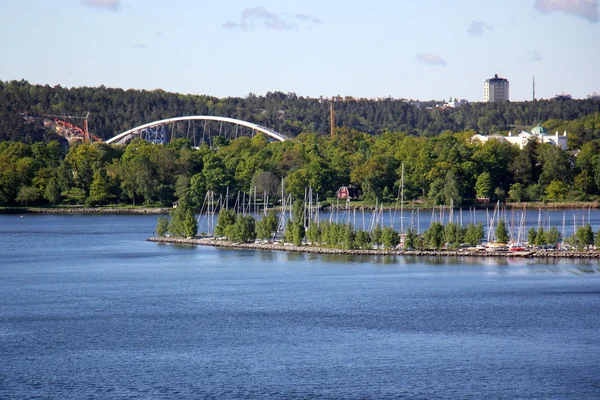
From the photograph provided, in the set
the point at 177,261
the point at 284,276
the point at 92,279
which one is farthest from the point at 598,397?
the point at 177,261

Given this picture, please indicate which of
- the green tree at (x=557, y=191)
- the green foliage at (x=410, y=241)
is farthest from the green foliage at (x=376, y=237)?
the green tree at (x=557, y=191)

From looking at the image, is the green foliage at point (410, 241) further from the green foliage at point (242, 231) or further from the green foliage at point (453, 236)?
the green foliage at point (242, 231)

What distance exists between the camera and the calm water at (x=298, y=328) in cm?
2519

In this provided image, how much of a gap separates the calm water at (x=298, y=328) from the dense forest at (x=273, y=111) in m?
74.0

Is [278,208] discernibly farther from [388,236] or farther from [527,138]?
[527,138]

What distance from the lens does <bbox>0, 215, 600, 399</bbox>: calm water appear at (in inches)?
992

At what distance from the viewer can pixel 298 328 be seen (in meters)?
31.2

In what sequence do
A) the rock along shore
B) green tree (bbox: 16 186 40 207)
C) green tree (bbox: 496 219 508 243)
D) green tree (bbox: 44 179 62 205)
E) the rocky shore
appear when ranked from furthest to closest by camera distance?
green tree (bbox: 44 179 62 205) → green tree (bbox: 16 186 40 207) → the rocky shore → green tree (bbox: 496 219 508 243) → the rock along shore

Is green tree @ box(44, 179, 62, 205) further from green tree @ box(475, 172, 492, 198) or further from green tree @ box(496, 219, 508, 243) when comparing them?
green tree @ box(496, 219, 508, 243)

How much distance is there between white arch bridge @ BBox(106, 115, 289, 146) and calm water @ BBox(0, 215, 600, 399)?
218 feet

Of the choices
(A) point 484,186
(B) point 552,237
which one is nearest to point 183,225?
(B) point 552,237

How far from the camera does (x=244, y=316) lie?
3325cm

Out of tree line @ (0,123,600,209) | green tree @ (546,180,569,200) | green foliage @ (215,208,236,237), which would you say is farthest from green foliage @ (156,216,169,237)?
green tree @ (546,180,569,200)

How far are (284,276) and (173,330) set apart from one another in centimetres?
1117
